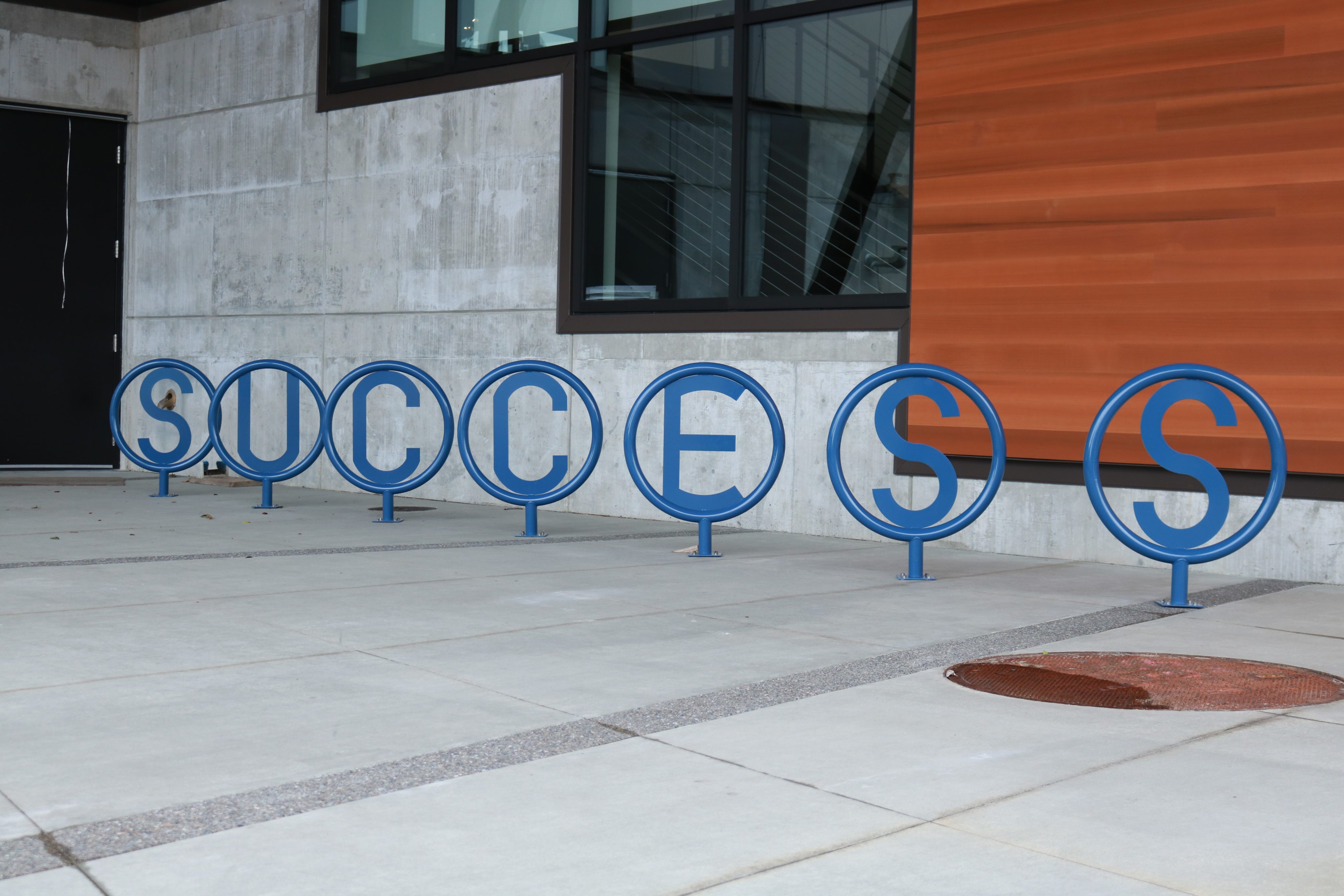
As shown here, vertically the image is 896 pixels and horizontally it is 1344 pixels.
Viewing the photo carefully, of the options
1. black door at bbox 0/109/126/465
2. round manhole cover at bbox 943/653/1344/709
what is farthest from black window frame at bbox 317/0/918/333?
round manhole cover at bbox 943/653/1344/709

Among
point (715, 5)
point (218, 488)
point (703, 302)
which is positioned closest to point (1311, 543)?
point (703, 302)

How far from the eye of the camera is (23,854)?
2.65 metres

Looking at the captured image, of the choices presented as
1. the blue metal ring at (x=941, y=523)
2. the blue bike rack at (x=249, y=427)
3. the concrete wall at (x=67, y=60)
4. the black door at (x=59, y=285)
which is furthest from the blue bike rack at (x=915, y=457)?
the concrete wall at (x=67, y=60)

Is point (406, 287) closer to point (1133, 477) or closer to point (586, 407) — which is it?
point (586, 407)

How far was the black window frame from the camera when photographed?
8.59m

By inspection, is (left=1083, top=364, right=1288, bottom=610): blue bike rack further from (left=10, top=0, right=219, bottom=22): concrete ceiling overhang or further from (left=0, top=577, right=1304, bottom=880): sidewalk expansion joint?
(left=10, top=0, right=219, bottom=22): concrete ceiling overhang

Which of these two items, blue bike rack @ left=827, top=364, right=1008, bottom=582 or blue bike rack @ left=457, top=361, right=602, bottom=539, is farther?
blue bike rack @ left=457, top=361, right=602, bottom=539

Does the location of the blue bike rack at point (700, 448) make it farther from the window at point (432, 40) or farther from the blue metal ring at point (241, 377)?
the window at point (432, 40)

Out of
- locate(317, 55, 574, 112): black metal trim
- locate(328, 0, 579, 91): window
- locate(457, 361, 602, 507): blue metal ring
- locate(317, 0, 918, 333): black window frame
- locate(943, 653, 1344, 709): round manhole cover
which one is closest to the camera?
locate(943, 653, 1344, 709): round manhole cover

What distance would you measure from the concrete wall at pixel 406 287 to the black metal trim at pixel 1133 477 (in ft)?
0.17

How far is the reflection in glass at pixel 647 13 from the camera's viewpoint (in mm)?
9297

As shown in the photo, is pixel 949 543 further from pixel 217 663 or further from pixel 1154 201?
pixel 217 663

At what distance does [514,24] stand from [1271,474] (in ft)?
21.7

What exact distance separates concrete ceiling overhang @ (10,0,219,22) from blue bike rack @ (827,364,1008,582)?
28.3 ft
